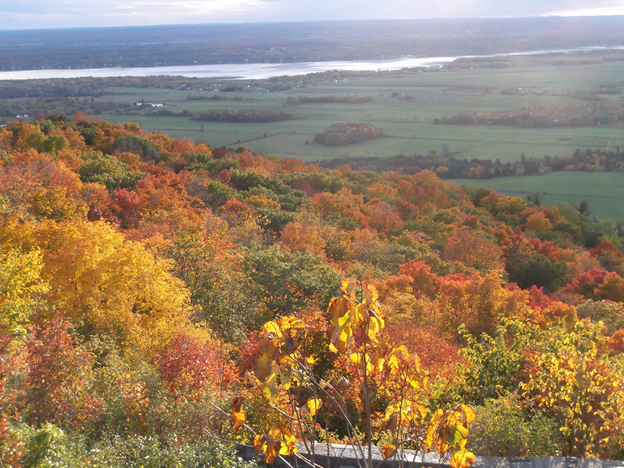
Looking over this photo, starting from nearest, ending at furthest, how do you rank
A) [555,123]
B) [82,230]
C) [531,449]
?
[531,449] → [82,230] → [555,123]

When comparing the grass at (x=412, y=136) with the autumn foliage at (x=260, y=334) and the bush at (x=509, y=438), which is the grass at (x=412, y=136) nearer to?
the autumn foliage at (x=260, y=334)

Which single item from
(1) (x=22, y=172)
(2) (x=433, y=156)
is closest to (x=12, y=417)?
(1) (x=22, y=172)

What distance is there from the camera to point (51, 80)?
567ft

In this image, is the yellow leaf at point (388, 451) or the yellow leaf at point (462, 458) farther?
the yellow leaf at point (388, 451)

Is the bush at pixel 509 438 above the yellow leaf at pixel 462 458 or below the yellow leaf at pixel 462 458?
below

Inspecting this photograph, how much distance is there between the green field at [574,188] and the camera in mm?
96000

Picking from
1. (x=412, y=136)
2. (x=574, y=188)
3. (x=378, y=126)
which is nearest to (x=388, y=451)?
(x=574, y=188)

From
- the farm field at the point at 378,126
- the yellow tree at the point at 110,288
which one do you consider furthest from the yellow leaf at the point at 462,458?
the farm field at the point at 378,126

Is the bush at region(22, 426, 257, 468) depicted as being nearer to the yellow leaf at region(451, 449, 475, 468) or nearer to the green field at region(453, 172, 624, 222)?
the yellow leaf at region(451, 449, 475, 468)

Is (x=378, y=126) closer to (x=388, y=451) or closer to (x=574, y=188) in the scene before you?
(x=574, y=188)

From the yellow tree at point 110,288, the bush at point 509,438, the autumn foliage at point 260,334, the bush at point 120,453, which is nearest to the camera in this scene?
the autumn foliage at point 260,334

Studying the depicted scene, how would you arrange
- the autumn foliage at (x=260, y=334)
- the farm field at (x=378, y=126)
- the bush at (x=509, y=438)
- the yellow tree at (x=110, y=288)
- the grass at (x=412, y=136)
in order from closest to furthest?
the autumn foliage at (x=260, y=334) < the bush at (x=509, y=438) < the yellow tree at (x=110, y=288) < the grass at (x=412, y=136) < the farm field at (x=378, y=126)

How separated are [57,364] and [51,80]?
185669mm

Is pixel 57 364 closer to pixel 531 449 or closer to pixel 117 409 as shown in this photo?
pixel 117 409
